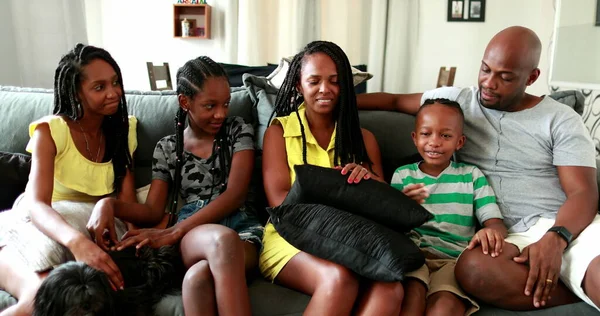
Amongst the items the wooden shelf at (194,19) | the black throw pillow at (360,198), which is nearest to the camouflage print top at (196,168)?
the black throw pillow at (360,198)

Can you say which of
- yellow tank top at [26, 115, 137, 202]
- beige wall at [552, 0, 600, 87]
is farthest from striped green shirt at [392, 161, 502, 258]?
beige wall at [552, 0, 600, 87]

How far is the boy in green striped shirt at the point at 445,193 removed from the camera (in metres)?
1.34

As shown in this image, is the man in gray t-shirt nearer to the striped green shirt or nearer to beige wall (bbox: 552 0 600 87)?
the striped green shirt

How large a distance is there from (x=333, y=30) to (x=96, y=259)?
122 inches

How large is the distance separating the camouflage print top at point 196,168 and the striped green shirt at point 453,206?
1.72ft

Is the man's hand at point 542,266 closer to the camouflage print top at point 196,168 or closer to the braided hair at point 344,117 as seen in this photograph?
the braided hair at point 344,117

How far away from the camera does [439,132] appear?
1.47 meters

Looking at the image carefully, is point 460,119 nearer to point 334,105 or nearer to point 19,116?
point 334,105

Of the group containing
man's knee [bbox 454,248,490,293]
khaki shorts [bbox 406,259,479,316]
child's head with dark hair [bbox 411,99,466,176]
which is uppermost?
child's head with dark hair [bbox 411,99,466,176]

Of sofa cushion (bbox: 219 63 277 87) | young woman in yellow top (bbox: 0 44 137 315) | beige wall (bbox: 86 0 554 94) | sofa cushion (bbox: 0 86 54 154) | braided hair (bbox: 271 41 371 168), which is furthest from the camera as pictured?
beige wall (bbox: 86 0 554 94)

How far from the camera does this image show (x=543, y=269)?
1202 millimetres

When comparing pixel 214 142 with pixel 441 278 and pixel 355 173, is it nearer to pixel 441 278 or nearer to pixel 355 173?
pixel 355 173

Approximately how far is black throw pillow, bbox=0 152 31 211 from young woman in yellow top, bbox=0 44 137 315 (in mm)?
179

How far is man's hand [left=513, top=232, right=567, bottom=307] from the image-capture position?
1.19 m
